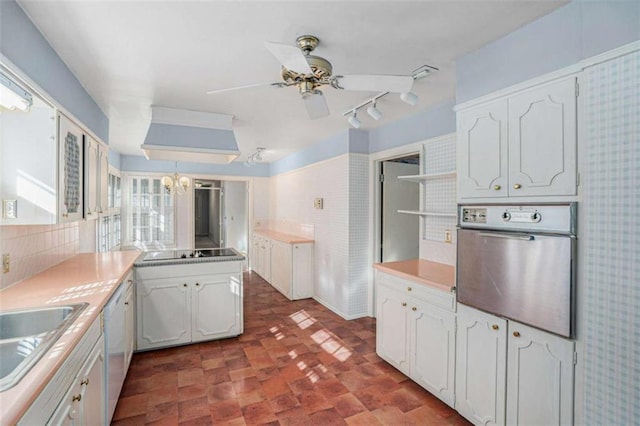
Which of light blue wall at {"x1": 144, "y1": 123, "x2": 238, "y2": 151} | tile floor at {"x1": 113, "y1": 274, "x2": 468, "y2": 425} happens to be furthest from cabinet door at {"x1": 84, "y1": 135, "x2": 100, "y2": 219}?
tile floor at {"x1": 113, "y1": 274, "x2": 468, "y2": 425}

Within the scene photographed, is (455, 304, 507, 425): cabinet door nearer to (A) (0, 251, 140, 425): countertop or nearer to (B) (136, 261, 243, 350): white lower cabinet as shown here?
(A) (0, 251, 140, 425): countertop

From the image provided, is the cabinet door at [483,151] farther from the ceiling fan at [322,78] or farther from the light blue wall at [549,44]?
the ceiling fan at [322,78]

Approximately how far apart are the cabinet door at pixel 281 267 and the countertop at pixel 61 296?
2.18 m

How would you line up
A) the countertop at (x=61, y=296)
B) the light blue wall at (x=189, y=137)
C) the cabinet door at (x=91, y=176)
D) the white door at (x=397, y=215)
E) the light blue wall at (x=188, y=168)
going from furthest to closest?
1. the light blue wall at (x=188, y=168)
2. the white door at (x=397, y=215)
3. the light blue wall at (x=189, y=137)
4. the cabinet door at (x=91, y=176)
5. the countertop at (x=61, y=296)

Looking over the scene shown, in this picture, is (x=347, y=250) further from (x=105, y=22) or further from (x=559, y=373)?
(x=105, y=22)

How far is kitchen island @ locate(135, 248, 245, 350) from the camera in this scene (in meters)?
3.15

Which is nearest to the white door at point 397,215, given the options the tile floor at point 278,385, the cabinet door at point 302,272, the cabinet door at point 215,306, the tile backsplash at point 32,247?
the tile floor at point 278,385

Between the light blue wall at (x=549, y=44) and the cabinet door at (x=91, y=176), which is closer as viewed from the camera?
the light blue wall at (x=549, y=44)

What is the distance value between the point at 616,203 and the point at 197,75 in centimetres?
269

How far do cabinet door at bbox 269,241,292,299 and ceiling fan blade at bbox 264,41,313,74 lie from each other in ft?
11.6

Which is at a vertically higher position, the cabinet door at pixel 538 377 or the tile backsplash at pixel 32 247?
the tile backsplash at pixel 32 247

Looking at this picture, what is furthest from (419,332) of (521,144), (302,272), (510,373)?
(302,272)

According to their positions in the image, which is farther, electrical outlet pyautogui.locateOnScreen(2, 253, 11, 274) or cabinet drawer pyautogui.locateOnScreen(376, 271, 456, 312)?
cabinet drawer pyautogui.locateOnScreen(376, 271, 456, 312)

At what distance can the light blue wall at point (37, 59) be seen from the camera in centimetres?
153
